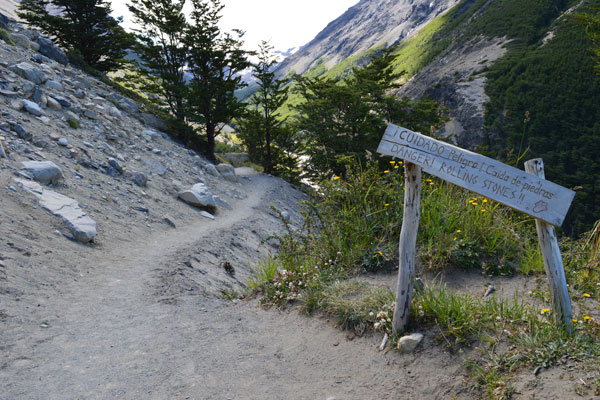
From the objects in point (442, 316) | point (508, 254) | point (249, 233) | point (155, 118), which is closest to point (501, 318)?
point (442, 316)

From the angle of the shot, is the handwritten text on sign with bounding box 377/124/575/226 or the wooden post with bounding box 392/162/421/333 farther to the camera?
the wooden post with bounding box 392/162/421/333

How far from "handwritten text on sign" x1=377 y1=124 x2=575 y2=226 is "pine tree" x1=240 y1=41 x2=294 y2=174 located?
18.3 meters

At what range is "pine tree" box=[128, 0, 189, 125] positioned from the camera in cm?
1645

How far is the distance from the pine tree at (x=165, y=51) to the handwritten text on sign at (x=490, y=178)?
16.7 m

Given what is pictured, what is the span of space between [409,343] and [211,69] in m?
18.7

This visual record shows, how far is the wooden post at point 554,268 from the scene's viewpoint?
8.57 ft

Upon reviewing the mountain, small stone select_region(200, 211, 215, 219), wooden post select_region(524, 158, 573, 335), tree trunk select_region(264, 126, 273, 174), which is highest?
the mountain

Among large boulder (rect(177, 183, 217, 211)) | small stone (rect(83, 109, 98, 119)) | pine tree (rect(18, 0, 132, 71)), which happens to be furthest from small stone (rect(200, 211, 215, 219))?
pine tree (rect(18, 0, 132, 71))

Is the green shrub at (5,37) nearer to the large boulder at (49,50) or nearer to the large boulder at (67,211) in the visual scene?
the large boulder at (49,50)

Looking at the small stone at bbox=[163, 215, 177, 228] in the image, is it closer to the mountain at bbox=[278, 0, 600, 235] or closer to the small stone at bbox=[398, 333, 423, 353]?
the small stone at bbox=[398, 333, 423, 353]

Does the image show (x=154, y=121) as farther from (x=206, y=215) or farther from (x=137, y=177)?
(x=206, y=215)

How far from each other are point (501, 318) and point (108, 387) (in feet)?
11.5

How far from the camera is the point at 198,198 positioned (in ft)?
37.3

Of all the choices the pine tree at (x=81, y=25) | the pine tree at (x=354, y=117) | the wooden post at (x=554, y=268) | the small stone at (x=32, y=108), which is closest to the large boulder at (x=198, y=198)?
the small stone at (x=32, y=108)
